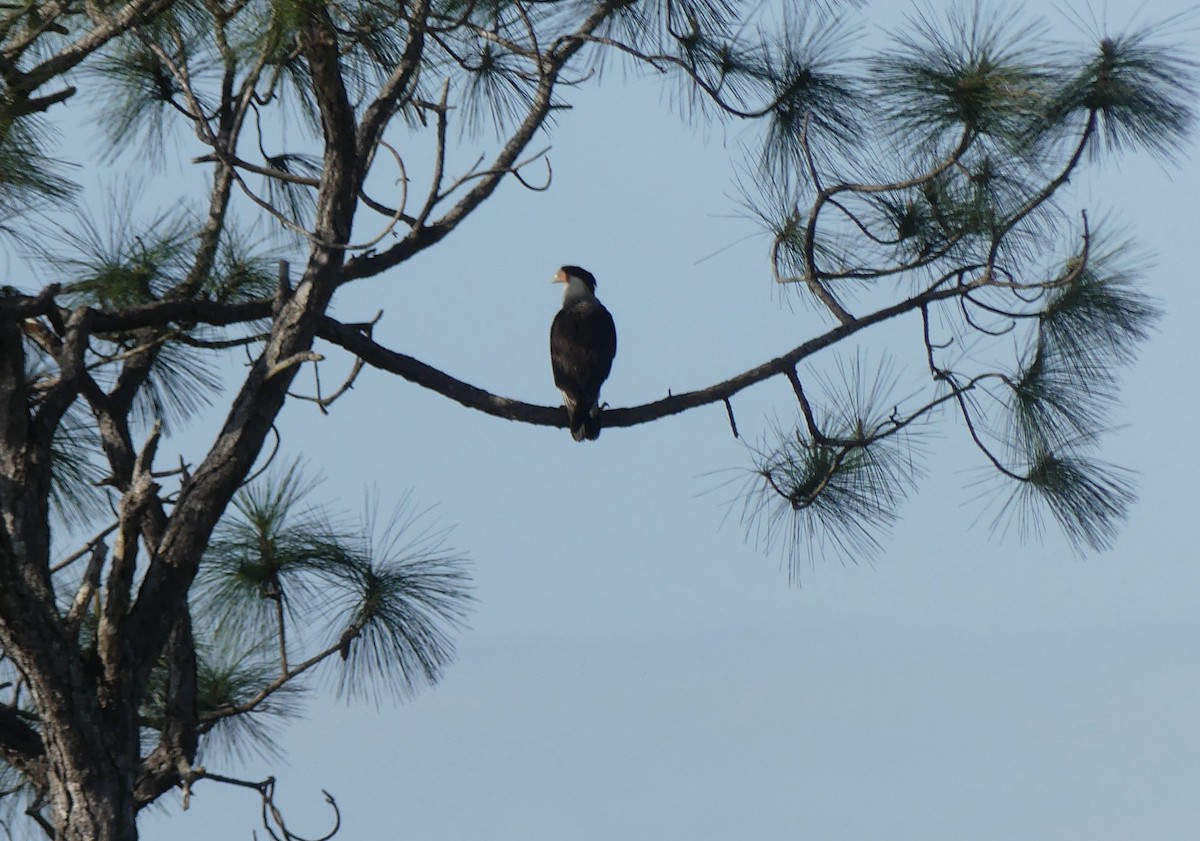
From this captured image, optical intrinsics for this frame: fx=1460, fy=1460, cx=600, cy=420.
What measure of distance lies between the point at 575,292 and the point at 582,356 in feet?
3.34

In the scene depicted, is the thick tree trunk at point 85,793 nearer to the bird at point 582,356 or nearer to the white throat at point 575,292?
the bird at point 582,356

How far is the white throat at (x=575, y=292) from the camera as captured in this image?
4257mm

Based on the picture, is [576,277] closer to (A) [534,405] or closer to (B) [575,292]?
(B) [575,292]

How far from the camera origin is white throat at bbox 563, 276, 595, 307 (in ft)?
14.0

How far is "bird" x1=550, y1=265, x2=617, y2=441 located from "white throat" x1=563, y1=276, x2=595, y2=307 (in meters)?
0.05

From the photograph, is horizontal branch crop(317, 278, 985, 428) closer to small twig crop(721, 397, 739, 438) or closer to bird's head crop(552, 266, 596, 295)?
small twig crop(721, 397, 739, 438)

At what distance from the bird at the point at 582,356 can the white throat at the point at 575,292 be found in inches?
2.1

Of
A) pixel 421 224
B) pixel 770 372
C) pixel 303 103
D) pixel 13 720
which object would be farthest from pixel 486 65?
pixel 13 720

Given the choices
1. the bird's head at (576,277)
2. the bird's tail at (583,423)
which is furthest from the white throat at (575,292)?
the bird's tail at (583,423)

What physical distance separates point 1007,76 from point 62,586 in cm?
200

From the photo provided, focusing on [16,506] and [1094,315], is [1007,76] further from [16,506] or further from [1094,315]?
[16,506]

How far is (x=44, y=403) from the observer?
233cm

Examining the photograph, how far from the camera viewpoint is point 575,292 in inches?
175

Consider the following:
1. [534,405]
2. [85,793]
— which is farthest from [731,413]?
[85,793]
